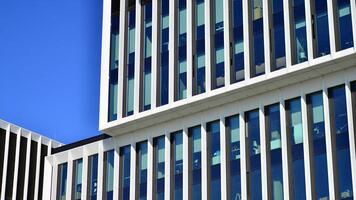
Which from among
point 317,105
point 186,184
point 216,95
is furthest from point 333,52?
point 186,184

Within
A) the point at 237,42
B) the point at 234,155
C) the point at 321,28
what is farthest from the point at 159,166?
the point at 321,28

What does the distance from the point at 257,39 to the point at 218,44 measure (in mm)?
2753

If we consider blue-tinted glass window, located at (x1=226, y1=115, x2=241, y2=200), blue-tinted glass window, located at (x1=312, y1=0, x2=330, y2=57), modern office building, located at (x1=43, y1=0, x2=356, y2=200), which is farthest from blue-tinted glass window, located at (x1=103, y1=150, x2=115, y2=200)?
blue-tinted glass window, located at (x1=312, y1=0, x2=330, y2=57)

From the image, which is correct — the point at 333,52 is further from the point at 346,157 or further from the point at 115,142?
the point at 115,142

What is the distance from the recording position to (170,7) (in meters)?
56.3

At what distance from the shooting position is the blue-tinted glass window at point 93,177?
190 ft

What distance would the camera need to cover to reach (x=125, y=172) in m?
56.6

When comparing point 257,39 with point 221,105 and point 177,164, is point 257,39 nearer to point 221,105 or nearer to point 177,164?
point 221,105

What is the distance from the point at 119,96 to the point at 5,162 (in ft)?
53.8

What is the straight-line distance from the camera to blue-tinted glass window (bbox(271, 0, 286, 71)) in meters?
49.8

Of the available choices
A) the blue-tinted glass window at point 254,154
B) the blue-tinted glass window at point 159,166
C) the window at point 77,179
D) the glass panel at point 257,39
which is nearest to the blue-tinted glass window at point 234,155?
the blue-tinted glass window at point 254,154

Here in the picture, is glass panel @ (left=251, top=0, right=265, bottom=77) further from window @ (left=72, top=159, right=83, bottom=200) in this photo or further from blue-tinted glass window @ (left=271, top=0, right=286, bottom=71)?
window @ (left=72, top=159, right=83, bottom=200)

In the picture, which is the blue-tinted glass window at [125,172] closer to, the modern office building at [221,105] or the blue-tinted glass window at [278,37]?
the modern office building at [221,105]

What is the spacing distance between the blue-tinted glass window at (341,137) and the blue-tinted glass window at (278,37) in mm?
3318
